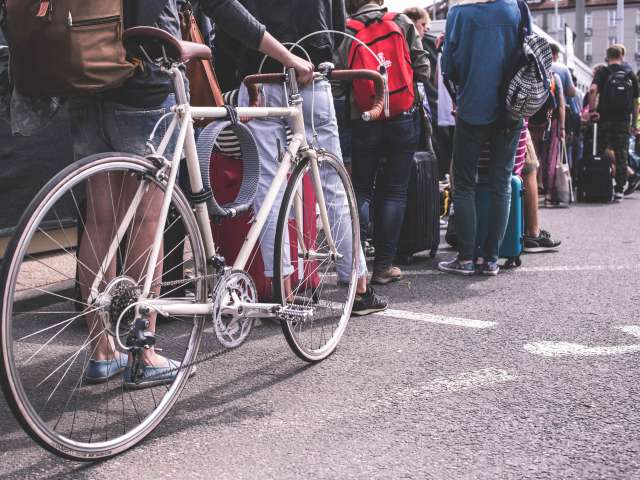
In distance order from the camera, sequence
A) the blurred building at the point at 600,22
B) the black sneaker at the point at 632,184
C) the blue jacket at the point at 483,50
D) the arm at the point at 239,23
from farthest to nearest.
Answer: the blurred building at the point at 600,22
the black sneaker at the point at 632,184
the blue jacket at the point at 483,50
the arm at the point at 239,23

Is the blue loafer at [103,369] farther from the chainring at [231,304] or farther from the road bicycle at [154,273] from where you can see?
the chainring at [231,304]

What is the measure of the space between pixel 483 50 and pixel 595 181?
5.88 metres

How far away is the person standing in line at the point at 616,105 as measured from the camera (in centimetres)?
1055

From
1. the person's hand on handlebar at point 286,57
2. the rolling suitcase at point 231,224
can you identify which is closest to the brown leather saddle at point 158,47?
the person's hand on handlebar at point 286,57

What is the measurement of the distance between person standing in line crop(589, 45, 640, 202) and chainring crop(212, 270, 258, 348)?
28.9ft

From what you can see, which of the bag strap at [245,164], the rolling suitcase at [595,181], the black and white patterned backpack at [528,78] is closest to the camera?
the bag strap at [245,164]

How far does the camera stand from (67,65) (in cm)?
259

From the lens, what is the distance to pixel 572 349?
139 inches

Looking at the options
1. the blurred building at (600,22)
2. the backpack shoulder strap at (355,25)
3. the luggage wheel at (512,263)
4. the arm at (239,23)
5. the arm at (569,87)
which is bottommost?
the luggage wheel at (512,263)

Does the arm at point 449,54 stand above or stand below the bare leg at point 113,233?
above

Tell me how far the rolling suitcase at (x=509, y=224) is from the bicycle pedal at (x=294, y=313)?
2.73 m

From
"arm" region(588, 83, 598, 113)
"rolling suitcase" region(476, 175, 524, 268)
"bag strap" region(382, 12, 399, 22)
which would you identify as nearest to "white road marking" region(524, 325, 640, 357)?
"rolling suitcase" region(476, 175, 524, 268)

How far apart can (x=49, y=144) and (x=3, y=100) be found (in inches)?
119

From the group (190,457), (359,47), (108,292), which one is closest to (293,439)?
(190,457)
